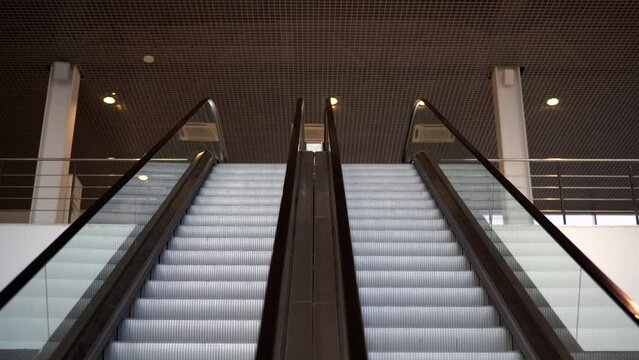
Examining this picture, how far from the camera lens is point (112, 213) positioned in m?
4.86

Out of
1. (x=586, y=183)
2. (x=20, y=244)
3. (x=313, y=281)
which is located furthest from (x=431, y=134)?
(x=586, y=183)

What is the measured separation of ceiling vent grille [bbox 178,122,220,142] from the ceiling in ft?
7.05

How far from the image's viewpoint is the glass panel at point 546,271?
351 cm

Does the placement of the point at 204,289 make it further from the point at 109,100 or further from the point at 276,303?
the point at 109,100

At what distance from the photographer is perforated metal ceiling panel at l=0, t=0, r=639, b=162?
10.3m

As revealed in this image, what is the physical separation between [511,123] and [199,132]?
18.2 feet

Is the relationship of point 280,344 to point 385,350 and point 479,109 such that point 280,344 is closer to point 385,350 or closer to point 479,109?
point 385,350

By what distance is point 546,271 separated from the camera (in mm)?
4254

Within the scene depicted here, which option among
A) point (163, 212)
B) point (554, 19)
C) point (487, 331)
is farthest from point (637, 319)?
point (554, 19)

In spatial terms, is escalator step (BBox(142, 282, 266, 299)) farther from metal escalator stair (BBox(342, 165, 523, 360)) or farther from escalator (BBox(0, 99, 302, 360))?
metal escalator stair (BBox(342, 165, 523, 360))

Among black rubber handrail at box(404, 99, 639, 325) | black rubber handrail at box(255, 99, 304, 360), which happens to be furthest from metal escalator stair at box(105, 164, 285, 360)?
black rubber handrail at box(404, 99, 639, 325)

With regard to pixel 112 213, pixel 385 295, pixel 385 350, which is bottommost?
pixel 385 350

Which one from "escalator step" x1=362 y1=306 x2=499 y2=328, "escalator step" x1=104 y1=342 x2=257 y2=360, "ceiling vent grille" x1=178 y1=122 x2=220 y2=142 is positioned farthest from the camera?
"ceiling vent grille" x1=178 y1=122 x2=220 y2=142

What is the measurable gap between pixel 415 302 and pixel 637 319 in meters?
1.88
